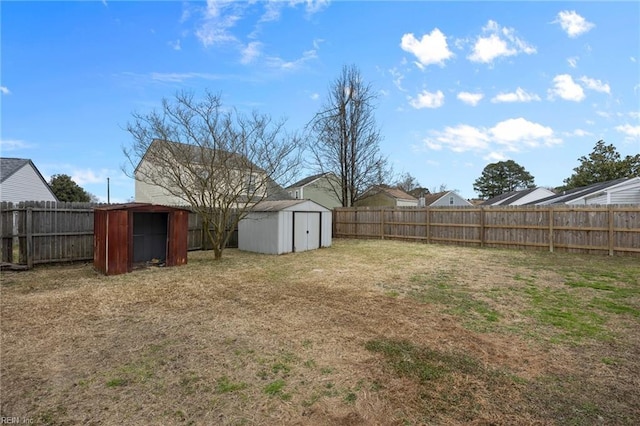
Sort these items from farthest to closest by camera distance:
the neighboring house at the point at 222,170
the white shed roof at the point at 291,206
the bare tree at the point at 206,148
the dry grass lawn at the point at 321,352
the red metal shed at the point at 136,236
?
the white shed roof at the point at 291,206 → the neighboring house at the point at 222,170 → the bare tree at the point at 206,148 → the red metal shed at the point at 136,236 → the dry grass lawn at the point at 321,352

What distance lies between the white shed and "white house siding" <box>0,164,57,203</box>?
589 inches

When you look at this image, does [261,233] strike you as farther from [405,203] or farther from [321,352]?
[405,203]

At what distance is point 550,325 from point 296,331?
3.38 m

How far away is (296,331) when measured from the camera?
3.90m

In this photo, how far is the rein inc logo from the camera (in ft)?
7.20

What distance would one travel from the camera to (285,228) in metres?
11.5

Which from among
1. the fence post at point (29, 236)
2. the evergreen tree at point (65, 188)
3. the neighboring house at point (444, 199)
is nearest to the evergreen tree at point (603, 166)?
the neighboring house at point (444, 199)

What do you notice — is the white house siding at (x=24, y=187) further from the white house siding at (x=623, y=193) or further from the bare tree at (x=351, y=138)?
the white house siding at (x=623, y=193)

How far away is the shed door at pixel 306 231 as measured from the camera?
12.0 m

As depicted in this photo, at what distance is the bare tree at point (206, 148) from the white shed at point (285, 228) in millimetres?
1643

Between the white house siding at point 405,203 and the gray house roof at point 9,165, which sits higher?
the gray house roof at point 9,165

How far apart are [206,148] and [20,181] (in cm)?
1698

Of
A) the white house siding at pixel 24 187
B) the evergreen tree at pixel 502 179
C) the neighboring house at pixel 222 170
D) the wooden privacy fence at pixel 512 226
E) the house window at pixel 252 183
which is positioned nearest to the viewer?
the neighboring house at pixel 222 170

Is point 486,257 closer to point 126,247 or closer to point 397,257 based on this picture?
point 397,257
